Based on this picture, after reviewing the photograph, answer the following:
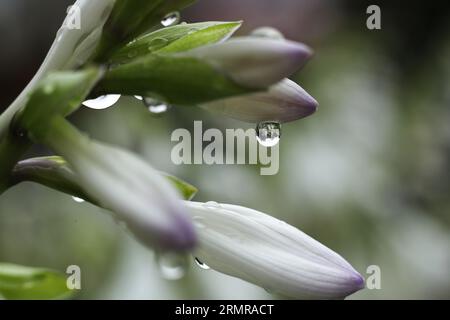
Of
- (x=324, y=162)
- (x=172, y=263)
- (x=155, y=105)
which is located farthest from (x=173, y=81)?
(x=324, y=162)

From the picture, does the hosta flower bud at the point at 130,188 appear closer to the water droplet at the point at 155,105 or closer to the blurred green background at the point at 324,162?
the water droplet at the point at 155,105

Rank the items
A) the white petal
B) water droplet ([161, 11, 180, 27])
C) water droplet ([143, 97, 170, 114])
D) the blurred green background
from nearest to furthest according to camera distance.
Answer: the white petal → water droplet ([143, 97, 170, 114]) → water droplet ([161, 11, 180, 27]) → the blurred green background

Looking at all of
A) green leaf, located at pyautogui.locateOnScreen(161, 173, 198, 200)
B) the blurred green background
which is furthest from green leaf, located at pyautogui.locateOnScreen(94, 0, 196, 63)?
the blurred green background

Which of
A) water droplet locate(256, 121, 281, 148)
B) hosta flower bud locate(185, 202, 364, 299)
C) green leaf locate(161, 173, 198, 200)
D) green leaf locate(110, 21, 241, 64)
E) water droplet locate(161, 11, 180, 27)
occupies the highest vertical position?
water droplet locate(161, 11, 180, 27)

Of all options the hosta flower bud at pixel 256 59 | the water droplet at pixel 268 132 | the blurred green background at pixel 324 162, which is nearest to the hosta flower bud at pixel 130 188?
the hosta flower bud at pixel 256 59

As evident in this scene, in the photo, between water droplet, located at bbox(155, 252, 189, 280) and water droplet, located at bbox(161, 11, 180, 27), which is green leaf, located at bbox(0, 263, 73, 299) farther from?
water droplet, located at bbox(161, 11, 180, 27)
